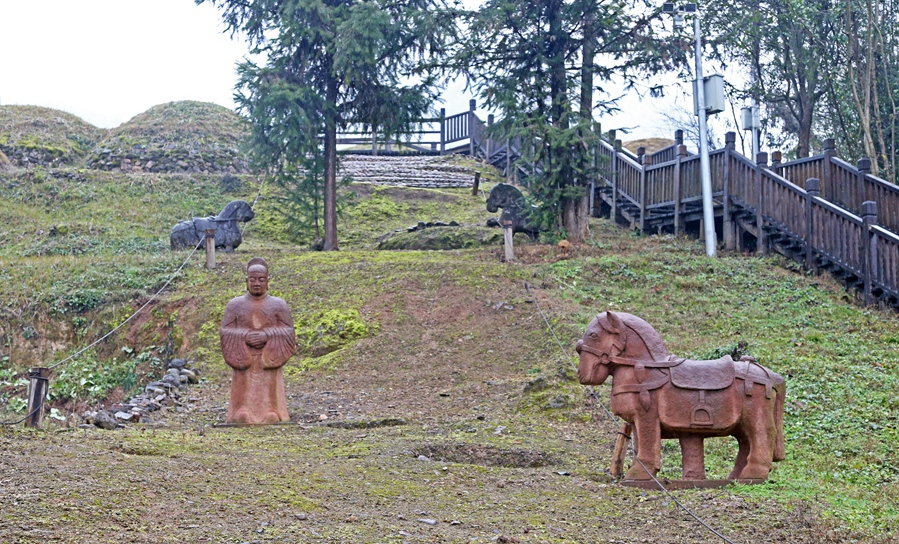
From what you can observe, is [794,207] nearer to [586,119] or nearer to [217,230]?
[586,119]

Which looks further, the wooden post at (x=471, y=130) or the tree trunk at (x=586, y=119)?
the wooden post at (x=471, y=130)

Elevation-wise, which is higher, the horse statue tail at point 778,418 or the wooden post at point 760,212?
the wooden post at point 760,212

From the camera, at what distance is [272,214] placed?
87.3 feet

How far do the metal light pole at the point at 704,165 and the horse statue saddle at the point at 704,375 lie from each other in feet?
37.9

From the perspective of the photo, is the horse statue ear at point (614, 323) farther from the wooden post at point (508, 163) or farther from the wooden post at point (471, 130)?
the wooden post at point (471, 130)

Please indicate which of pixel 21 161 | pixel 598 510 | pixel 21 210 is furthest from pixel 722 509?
pixel 21 161

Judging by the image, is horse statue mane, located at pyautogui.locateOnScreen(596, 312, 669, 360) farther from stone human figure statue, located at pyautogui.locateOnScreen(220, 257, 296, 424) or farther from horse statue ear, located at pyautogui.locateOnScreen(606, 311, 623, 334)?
stone human figure statue, located at pyautogui.locateOnScreen(220, 257, 296, 424)

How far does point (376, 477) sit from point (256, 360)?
3942 millimetres

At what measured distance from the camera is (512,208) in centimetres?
2144

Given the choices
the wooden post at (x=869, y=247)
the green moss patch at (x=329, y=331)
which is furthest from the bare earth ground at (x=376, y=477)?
the wooden post at (x=869, y=247)

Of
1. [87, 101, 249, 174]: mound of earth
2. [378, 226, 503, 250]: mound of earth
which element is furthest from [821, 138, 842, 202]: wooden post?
[87, 101, 249, 174]: mound of earth

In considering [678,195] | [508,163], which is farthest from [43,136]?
[678,195]

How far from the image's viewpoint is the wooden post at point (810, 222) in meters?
16.6

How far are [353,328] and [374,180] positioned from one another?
52.2 ft
